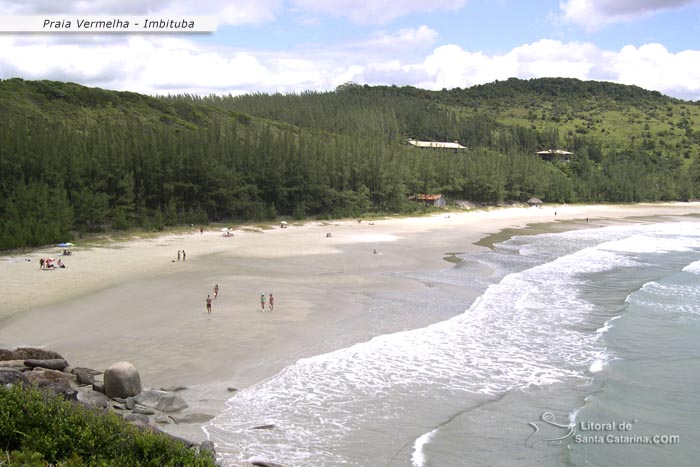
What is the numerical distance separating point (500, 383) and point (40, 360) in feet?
51.2

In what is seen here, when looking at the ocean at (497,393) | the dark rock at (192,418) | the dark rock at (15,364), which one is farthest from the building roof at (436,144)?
the dark rock at (192,418)

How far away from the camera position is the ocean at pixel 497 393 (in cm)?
1586

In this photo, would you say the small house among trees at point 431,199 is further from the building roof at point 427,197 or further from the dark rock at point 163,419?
the dark rock at point 163,419

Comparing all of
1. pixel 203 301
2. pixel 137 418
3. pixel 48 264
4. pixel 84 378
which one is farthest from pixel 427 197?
pixel 137 418

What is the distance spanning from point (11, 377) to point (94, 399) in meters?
2.23

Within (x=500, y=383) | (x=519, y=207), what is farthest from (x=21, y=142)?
(x=519, y=207)

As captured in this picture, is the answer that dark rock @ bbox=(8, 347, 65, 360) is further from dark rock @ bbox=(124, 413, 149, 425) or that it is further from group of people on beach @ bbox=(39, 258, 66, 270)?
group of people on beach @ bbox=(39, 258, 66, 270)

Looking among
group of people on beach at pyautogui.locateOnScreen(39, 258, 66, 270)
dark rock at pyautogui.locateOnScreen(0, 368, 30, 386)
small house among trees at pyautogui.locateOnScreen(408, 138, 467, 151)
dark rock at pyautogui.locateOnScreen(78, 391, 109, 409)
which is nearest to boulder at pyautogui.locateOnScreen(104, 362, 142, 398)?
dark rock at pyautogui.locateOnScreen(78, 391, 109, 409)

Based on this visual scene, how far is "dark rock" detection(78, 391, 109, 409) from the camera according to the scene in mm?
16125

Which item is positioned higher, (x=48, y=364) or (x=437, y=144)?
(x=437, y=144)

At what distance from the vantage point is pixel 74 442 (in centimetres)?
1122

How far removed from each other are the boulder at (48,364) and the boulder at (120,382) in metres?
2.55

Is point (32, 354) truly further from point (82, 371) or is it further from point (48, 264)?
point (48, 264)

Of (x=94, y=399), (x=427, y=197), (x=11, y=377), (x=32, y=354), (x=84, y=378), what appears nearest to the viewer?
(x=11, y=377)
